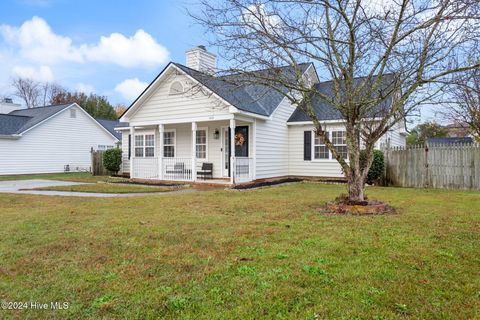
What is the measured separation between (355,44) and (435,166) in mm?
7664

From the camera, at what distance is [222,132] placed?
15.1m

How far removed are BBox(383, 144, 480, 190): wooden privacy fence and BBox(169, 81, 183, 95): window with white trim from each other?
8.82 metres

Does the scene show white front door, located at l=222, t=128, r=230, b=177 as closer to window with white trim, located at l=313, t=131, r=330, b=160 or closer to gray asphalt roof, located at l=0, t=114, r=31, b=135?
window with white trim, located at l=313, t=131, r=330, b=160

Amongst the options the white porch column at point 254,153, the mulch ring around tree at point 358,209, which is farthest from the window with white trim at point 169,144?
the mulch ring around tree at point 358,209

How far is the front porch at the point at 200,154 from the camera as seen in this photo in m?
13.9

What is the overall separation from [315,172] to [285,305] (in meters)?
13.0

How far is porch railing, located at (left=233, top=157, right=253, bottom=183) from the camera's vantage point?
1320 cm

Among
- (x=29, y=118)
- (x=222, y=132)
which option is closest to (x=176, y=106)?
(x=222, y=132)

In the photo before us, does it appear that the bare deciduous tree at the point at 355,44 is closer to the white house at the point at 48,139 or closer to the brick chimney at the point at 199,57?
the brick chimney at the point at 199,57

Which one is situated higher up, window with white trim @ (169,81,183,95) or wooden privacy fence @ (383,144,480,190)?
window with white trim @ (169,81,183,95)

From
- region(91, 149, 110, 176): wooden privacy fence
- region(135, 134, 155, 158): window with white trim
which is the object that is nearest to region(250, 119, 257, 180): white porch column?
region(135, 134, 155, 158): window with white trim

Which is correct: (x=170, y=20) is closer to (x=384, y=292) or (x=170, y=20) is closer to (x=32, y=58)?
(x=384, y=292)

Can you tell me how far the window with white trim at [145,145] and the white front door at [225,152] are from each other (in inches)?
166

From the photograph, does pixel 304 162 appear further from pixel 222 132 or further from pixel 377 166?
pixel 222 132
